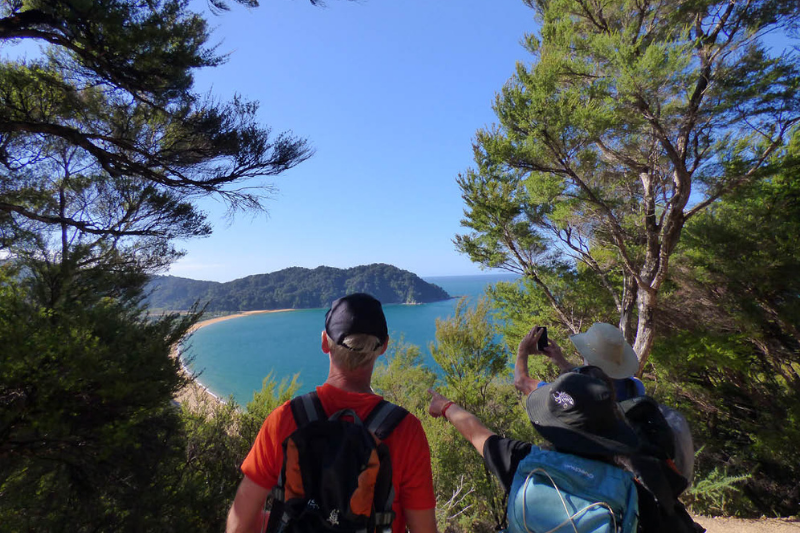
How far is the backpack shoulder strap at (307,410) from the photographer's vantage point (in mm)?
1008

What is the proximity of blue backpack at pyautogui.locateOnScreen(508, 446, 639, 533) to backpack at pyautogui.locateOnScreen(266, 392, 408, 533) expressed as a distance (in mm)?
368

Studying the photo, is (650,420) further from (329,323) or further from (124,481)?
(124,481)

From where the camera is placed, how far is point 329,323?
1164mm

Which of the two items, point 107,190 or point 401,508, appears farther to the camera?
point 107,190

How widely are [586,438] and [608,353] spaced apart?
97 cm

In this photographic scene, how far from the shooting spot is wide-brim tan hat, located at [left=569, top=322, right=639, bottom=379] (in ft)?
5.56

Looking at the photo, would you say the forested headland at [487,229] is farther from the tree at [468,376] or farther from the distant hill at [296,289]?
the distant hill at [296,289]

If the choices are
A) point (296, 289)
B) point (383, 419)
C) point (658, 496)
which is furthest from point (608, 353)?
point (296, 289)

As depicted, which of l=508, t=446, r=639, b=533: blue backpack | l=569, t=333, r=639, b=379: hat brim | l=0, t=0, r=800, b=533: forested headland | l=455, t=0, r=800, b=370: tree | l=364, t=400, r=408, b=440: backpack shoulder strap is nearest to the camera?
l=508, t=446, r=639, b=533: blue backpack

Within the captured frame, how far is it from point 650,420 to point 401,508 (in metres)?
0.91

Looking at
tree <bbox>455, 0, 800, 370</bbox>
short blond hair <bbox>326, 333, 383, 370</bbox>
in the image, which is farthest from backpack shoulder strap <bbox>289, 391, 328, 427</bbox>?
tree <bbox>455, 0, 800, 370</bbox>

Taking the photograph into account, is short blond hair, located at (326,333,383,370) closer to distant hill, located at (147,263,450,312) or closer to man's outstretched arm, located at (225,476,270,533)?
man's outstretched arm, located at (225,476,270,533)

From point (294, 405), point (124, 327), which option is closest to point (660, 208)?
point (294, 405)

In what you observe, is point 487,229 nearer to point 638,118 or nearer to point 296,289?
point 638,118
